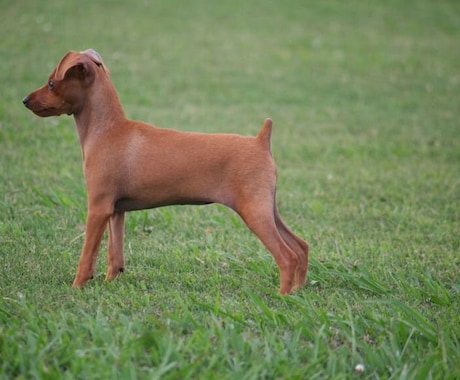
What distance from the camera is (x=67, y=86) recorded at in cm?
498

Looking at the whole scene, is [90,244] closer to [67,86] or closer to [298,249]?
[67,86]

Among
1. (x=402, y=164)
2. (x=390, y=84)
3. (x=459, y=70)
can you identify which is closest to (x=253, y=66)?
(x=390, y=84)

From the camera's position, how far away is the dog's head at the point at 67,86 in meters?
4.93

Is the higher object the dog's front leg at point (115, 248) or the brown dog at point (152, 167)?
the brown dog at point (152, 167)

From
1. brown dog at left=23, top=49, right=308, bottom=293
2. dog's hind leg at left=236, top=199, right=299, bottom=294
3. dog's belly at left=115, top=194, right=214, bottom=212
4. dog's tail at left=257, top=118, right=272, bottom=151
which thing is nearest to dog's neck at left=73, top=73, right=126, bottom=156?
brown dog at left=23, top=49, right=308, bottom=293

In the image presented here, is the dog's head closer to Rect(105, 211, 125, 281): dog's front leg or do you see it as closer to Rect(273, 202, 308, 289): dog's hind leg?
Rect(105, 211, 125, 281): dog's front leg

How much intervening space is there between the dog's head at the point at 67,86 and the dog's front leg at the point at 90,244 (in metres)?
0.75

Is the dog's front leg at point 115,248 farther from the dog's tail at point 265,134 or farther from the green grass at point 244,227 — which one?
the dog's tail at point 265,134

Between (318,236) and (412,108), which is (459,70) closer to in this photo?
(412,108)

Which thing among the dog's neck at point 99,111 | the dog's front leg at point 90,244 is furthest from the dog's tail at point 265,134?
the dog's front leg at point 90,244

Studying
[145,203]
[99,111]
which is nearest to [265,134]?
[145,203]

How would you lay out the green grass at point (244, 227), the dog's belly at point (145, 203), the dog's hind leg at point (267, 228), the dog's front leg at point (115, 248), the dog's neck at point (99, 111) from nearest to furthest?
the green grass at point (244, 227)
the dog's hind leg at point (267, 228)
the dog's belly at point (145, 203)
the dog's neck at point (99, 111)
the dog's front leg at point (115, 248)

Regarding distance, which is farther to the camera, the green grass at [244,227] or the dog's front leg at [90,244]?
the dog's front leg at [90,244]

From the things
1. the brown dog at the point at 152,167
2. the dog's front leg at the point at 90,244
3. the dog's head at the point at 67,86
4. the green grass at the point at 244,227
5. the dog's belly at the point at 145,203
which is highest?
the dog's head at the point at 67,86
